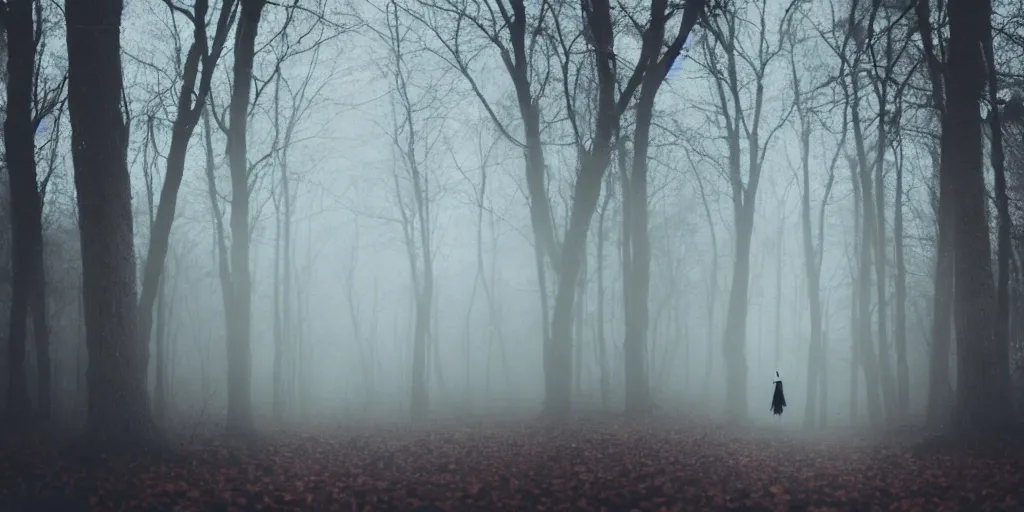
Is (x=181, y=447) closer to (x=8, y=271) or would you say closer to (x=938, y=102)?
(x=938, y=102)

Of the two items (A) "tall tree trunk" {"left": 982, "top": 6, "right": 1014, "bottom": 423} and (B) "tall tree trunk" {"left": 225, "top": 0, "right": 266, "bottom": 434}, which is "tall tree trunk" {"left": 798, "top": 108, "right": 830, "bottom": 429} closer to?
(A) "tall tree trunk" {"left": 982, "top": 6, "right": 1014, "bottom": 423}

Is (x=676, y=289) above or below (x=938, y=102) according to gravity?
below

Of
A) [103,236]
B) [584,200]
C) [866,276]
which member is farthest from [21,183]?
[866,276]

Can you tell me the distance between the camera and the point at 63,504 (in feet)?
23.8

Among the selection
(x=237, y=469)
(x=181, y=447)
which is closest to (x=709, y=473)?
(x=237, y=469)

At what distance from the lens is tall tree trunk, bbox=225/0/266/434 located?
585 inches

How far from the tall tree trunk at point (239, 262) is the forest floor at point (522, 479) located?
509 cm

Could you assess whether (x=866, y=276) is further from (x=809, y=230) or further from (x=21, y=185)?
(x=21, y=185)

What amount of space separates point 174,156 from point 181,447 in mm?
5474

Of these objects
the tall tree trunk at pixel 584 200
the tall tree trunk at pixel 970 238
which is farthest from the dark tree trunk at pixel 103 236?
the tall tree trunk at pixel 970 238

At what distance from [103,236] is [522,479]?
6.07m

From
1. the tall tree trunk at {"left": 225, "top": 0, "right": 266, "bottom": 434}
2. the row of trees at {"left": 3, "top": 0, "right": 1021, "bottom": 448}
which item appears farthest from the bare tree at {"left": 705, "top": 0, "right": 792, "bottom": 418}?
the tall tree trunk at {"left": 225, "top": 0, "right": 266, "bottom": 434}

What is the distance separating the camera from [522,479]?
Result: 8875mm

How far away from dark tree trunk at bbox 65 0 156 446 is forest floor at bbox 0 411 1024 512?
0.77 metres
